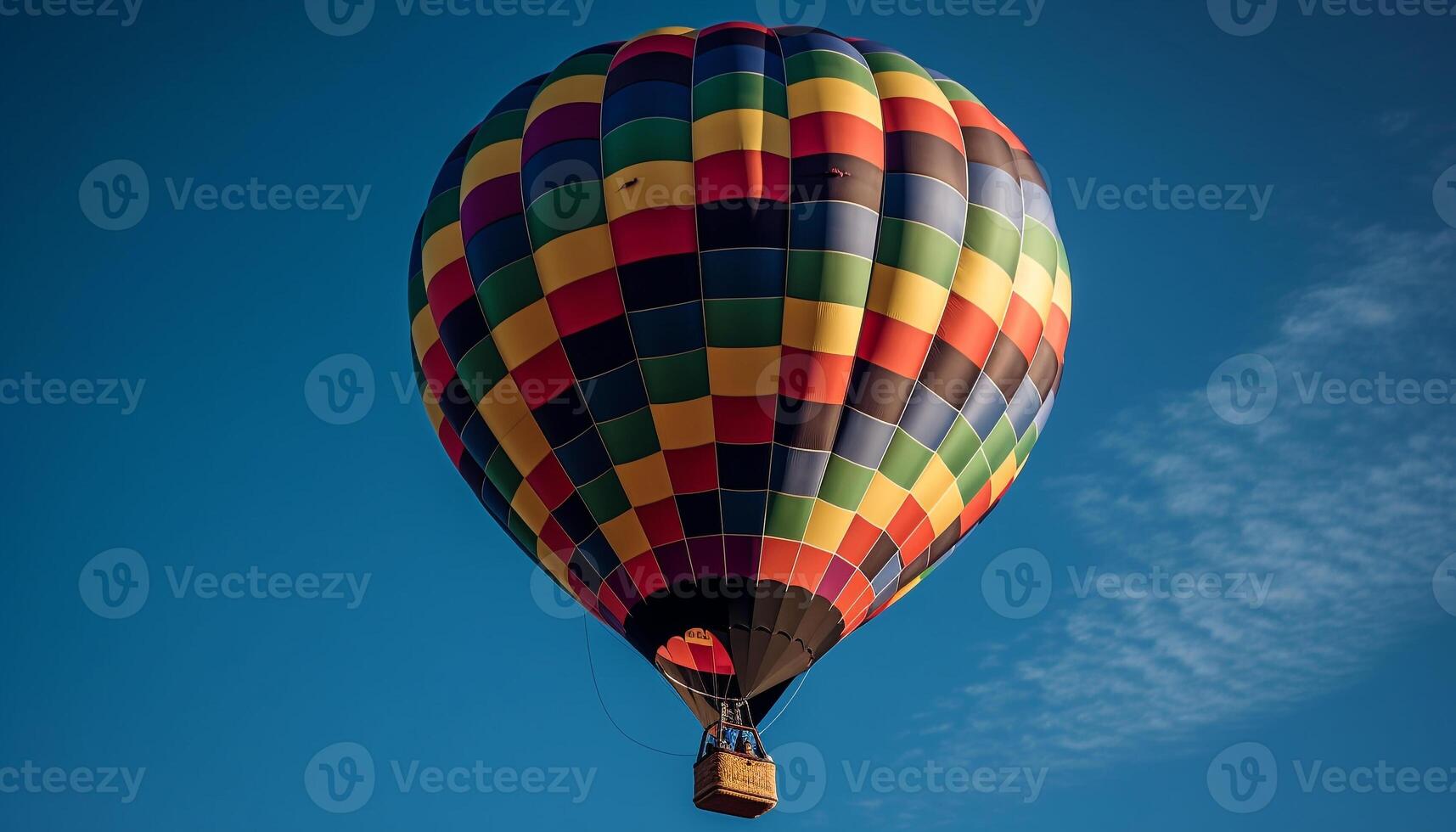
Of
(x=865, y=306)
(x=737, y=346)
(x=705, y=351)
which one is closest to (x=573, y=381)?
(x=705, y=351)

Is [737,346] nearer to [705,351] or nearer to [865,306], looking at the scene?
[705,351]

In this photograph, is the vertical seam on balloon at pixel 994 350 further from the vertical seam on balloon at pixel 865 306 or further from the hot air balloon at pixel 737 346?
the vertical seam on balloon at pixel 865 306

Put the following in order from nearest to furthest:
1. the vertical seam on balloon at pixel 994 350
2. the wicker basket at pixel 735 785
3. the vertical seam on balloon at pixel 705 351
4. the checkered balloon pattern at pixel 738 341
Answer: the wicker basket at pixel 735 785, the vertical seam on balloon at pixel 705 351, the checkered balloon pattern at pixel 738 341, the vertical seam on balloon at pixel 994 350

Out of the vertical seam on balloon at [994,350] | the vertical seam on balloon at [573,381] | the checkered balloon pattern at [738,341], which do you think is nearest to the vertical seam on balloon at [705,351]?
the checkered balloon pattern at [738,341]

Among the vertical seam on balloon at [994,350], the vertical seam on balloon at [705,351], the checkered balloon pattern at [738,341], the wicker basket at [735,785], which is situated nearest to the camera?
the wicker basket at [735,785]

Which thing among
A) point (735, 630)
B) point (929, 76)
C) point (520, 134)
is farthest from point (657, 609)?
point (929, 76)
